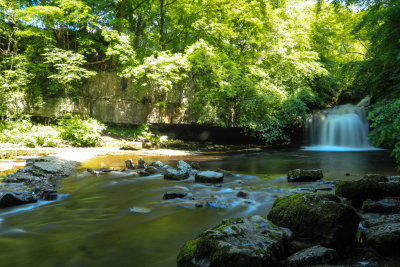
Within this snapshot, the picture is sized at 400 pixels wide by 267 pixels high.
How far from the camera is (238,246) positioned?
7.45 ft

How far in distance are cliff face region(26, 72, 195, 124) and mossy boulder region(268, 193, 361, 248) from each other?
14.6 m

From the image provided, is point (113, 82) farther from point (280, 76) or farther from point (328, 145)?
point (328, 145)

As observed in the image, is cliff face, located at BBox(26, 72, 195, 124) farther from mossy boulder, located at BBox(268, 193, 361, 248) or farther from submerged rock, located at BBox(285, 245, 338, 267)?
submerged rock, located at BBox(285, 245, 338, 267)

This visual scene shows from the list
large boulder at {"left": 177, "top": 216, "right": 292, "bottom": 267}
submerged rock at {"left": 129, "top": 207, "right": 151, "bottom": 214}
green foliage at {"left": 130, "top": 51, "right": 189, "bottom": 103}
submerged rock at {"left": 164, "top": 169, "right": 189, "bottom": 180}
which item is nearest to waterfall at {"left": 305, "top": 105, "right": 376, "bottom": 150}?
green foliage at {"left": 130, "top": 51, "right": 189, "bottom": 103}

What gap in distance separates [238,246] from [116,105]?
53.6 ft

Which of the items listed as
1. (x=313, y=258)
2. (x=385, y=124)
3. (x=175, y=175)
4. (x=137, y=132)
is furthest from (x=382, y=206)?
(x=137, y=132)

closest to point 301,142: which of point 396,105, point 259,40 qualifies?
point 259,40

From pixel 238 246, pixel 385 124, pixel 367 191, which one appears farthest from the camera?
pixel 385 124

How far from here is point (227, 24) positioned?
16797mm

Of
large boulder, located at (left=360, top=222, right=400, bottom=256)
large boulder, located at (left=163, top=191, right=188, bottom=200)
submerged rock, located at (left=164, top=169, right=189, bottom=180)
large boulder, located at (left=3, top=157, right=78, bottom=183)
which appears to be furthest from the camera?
submerged rock, located at (left=164, top=169, right=189, bottom=180)

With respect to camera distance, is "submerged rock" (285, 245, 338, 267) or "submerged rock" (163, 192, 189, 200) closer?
"submerged rock" (285, 245, 338, 267)

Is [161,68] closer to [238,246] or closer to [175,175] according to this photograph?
[175,175]

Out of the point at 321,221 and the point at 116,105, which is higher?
the point at 116,105

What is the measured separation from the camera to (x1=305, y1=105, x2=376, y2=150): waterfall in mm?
17875
